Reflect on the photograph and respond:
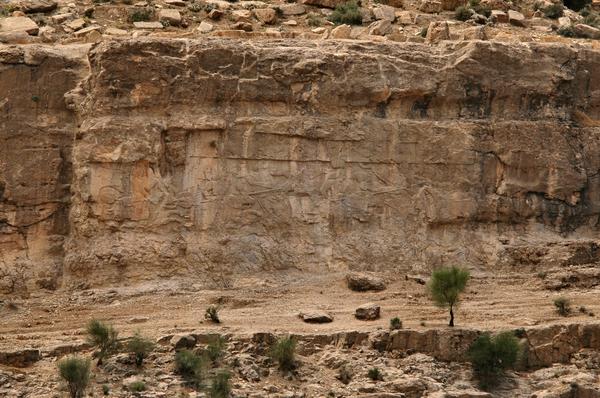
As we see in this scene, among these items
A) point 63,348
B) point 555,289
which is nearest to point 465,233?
point 555,289

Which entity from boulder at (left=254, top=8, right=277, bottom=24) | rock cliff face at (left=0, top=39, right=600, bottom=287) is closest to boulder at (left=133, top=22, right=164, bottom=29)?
boulder at (left=254, top=8, right=277, bottom=24)

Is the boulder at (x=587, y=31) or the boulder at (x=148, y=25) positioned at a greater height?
the boulder at (x=148, y=25)

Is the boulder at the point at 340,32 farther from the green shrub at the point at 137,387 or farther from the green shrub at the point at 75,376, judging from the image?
the green shrub at the point at 75,376

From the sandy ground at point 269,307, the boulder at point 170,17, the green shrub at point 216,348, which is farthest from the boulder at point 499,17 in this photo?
the green shrub at point 216,348

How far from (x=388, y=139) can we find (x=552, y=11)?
933 centimetres

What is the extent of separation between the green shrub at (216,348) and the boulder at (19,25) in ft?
31.1

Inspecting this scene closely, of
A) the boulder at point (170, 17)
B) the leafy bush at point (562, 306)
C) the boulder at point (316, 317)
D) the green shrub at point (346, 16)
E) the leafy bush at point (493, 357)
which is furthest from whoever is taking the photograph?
the green shrub at point (346, 16)

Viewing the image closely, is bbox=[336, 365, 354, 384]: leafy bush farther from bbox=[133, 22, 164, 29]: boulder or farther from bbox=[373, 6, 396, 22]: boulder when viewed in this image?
bbox=[373, 6, 396, 22]: boulder

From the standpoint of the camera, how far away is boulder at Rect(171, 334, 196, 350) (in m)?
27.3

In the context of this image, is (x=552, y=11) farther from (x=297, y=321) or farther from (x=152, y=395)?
(x=152, y=395)

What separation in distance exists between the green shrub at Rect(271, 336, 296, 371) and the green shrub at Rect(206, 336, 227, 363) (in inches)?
35.3

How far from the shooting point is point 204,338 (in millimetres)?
27688

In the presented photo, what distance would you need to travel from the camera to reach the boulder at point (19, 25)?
33.4 m

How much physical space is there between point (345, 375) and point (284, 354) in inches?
44.1
